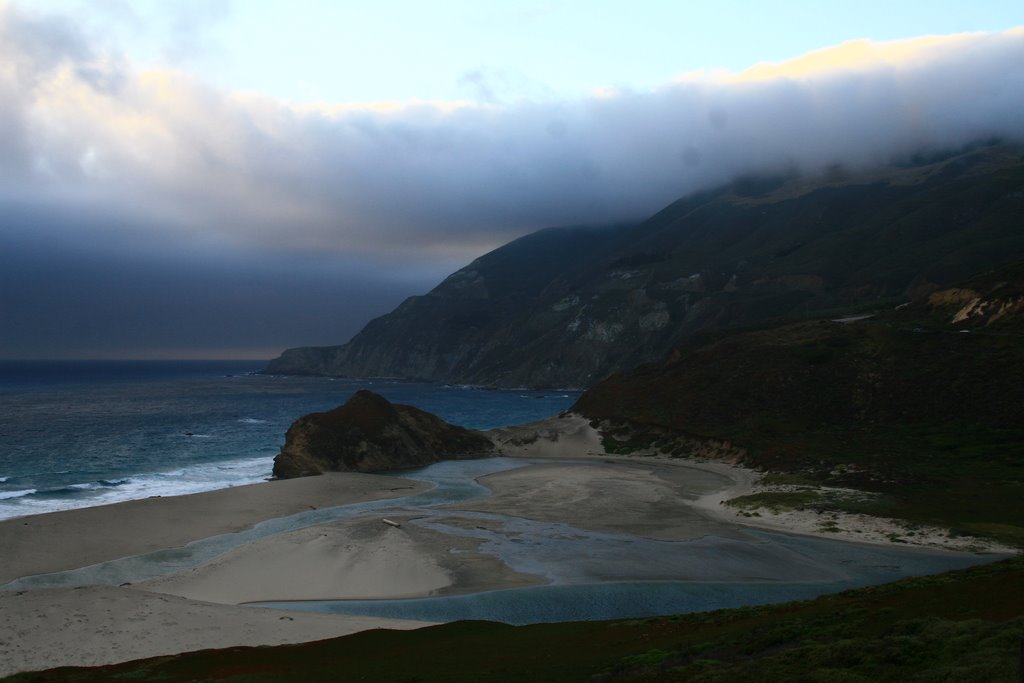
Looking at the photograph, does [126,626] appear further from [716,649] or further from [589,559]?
[716,649]

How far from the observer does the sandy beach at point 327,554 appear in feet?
93.4

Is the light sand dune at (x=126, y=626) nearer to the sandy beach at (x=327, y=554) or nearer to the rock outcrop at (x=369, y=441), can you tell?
the sandy beach at (x=327, y=554)

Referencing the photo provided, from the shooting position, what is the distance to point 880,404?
7606 centimetres

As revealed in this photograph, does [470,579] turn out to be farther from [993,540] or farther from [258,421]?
[258,421]

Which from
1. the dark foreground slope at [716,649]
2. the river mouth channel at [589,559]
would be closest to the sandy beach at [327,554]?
the river mouth channel at [589,559]

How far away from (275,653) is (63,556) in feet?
73.1

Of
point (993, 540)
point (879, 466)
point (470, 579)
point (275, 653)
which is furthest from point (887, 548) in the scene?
point (275, 653)

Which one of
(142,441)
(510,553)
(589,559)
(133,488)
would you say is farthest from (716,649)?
(142,441)

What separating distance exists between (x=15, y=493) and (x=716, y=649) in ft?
207

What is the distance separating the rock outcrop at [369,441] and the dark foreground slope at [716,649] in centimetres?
4944

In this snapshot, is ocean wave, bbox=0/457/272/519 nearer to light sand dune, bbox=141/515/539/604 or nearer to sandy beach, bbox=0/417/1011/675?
sandy beach, bbox=0/417/1011/675

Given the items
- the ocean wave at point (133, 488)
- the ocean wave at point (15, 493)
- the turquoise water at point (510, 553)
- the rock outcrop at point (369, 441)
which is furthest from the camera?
the rock outcrop at point (369, 441)

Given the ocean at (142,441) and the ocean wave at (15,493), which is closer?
the ocean wave at (15,493)

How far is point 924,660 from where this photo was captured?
1496cm
